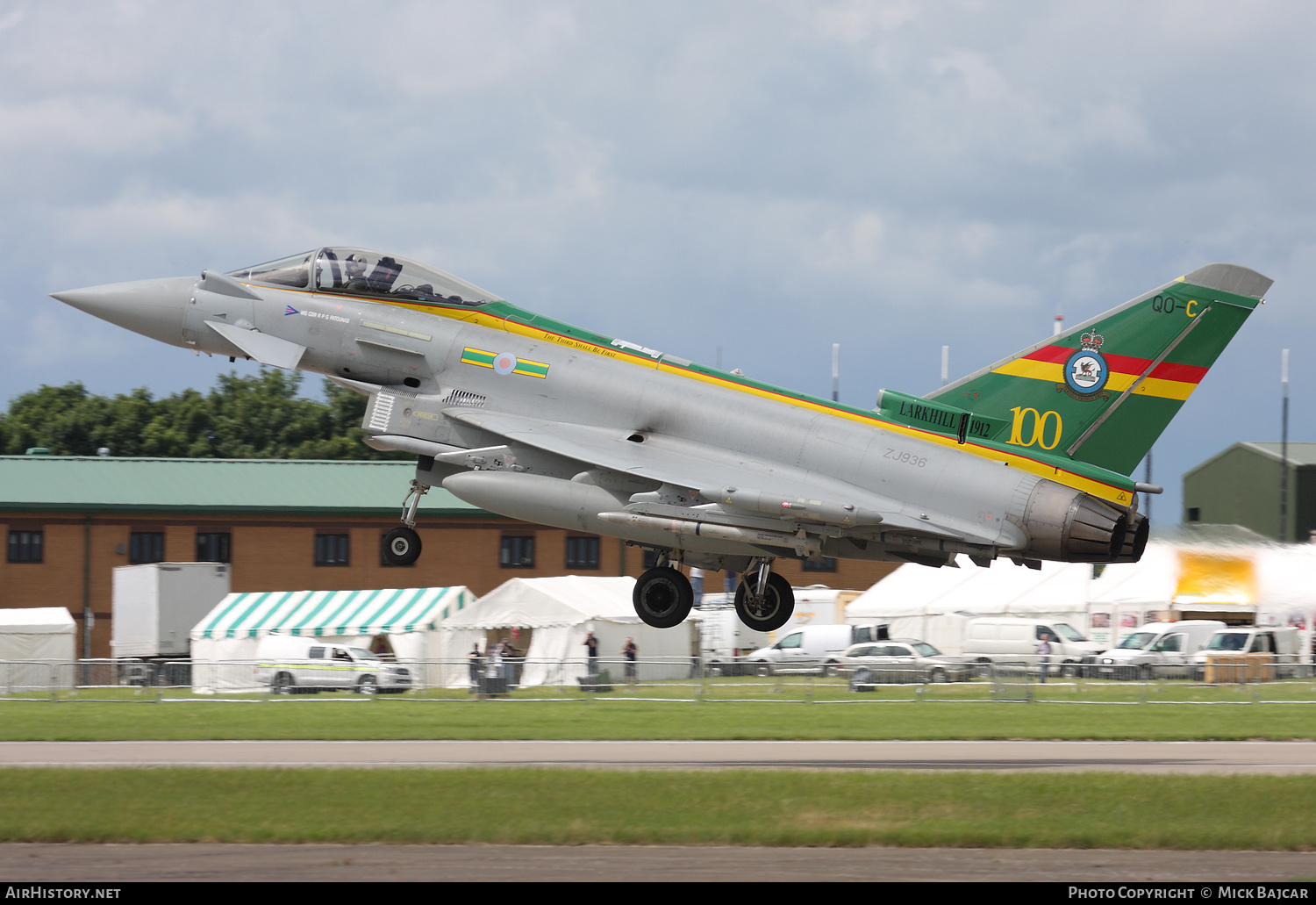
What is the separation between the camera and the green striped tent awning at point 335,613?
1754 inches

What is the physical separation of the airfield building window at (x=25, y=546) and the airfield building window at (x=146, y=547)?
3.60 m

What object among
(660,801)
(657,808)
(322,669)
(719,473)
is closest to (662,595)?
(719,473)

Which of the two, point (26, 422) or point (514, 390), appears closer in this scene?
point (514, 390)

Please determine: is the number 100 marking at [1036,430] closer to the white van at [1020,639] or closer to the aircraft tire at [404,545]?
the aircraft tire at [404,545]

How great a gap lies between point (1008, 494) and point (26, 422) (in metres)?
83.6

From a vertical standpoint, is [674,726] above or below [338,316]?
below

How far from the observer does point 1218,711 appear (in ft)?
109

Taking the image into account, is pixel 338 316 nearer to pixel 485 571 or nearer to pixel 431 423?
pixel 431 423

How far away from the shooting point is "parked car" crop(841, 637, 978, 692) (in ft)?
124

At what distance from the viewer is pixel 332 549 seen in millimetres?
59969

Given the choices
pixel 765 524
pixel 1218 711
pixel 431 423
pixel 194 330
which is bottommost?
pixel 1218 711

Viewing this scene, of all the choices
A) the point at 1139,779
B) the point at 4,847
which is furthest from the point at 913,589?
the point at 4,847

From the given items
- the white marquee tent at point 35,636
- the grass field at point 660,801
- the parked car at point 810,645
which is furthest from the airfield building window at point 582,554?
the grass field at point 660,801

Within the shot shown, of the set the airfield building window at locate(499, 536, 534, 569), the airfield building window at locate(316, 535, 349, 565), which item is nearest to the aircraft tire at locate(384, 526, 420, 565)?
the airfield building window at locate(499, 536, 534, 569)
